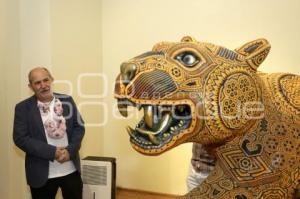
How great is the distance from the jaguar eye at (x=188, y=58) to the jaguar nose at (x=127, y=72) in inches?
3.7

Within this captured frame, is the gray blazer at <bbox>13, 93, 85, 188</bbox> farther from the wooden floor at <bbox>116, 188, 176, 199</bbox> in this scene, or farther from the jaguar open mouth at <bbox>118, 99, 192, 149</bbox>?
the jaguar open mouth at <bbox>118, 99, 192, 149</bbox>

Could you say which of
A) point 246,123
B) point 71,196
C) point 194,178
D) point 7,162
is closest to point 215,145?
point 246,123

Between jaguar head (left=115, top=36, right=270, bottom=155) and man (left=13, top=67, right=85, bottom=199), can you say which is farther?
man (left=13, top=67, right=85, bottom=199)

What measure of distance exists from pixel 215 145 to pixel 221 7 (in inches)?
74.0

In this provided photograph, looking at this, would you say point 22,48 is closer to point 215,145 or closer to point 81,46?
point 81,46

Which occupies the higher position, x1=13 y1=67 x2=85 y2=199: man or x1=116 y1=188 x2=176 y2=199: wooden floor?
x1=13 y1=67 x2=85 y2=199: man

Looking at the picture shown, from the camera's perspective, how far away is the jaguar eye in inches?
24.5

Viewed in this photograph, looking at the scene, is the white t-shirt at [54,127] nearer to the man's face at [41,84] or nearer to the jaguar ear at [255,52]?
the man's face at [41,84]

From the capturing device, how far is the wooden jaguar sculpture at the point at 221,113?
586 mm

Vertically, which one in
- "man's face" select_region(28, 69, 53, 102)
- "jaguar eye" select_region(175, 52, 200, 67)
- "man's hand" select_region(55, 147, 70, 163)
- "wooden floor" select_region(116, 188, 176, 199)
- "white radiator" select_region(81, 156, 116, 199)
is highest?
"jaguar eye" select_region(175, 52, 200, 67)

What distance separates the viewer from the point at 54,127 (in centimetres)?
187

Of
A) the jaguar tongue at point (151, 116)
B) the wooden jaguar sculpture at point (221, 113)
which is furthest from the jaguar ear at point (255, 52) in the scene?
the jaguar tongue at point (151, 116)

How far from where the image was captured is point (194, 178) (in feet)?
2.98

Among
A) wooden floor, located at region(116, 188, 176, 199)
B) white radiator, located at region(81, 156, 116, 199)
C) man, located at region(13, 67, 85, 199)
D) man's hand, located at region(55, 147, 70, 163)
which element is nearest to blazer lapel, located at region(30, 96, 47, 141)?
man, located at region(13, 67, 85, 199)
